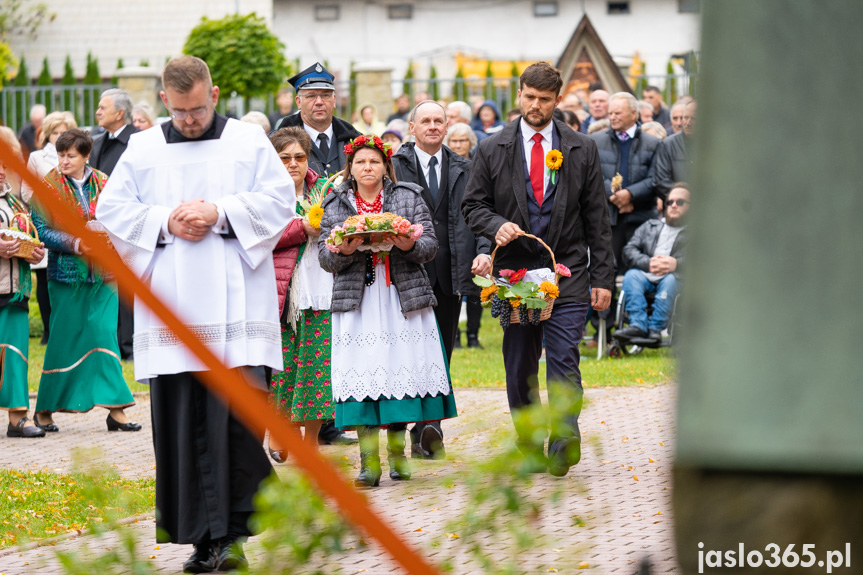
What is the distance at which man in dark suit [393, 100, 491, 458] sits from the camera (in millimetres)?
8953

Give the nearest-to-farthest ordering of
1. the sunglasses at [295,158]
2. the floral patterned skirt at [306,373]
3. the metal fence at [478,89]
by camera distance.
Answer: the floral patterned skirt at [306,373]
the sunglasses at [295,158]
the metal fence at [478,89]

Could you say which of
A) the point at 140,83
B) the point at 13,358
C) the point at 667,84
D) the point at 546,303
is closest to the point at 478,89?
the point at 667,84

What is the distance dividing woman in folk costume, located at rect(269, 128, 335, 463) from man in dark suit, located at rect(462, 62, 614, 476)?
1117 mm

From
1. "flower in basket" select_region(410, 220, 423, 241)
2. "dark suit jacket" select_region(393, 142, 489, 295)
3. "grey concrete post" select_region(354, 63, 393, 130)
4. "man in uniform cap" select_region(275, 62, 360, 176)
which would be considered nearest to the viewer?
"flower in basket" select_region(410, 220, 423, 241)

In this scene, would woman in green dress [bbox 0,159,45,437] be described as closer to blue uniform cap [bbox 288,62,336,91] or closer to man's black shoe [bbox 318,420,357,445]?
man's black shoe [bbox 318,420,357,445]

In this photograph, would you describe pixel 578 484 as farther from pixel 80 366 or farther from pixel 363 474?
pixel 80 366

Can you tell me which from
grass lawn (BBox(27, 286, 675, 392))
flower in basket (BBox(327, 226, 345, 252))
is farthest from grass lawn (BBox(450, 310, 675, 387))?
flower in basket (BBox(327, 226, 345, 252))

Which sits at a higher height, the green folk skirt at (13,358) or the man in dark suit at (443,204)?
the man in dark suit at (443,204)

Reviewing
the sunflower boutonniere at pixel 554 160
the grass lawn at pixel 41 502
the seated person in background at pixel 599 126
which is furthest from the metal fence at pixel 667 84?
the grass lawn at pixel 41 502

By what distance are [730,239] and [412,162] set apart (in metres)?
7.68

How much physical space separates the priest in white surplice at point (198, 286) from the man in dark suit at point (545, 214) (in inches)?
90.3

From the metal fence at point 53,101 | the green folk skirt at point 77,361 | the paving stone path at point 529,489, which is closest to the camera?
the paving stone path at point 529,489

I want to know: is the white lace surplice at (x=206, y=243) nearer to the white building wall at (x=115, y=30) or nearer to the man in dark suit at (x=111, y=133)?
the man in dark suit at (x=111, y=133)

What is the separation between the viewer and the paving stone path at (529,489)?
9.75 feet
